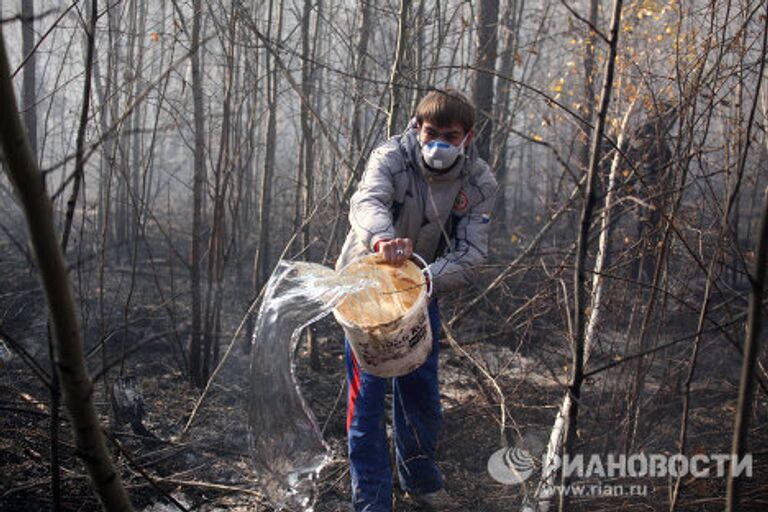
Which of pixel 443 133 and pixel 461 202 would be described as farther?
pixel 461 202

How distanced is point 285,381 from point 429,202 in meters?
0.91

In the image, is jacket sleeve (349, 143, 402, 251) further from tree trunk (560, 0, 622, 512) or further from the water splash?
tree trunk (560, 0, 622, 512)

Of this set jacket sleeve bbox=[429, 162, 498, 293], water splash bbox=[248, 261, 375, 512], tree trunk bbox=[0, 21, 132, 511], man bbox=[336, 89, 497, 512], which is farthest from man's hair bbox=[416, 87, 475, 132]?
tree trunk bbox=[0, 21, 132, 511]

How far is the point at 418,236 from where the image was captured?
9.41 ft

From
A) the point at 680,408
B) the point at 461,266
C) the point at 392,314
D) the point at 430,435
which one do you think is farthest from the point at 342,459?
the point at 680,408

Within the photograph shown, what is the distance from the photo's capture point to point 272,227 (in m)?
9.21

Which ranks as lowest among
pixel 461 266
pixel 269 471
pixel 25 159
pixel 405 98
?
pixel 269 471

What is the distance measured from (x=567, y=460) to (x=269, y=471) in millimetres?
1416

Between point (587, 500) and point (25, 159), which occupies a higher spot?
point (25, 159)

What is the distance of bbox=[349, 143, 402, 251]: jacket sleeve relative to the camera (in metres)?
2.57

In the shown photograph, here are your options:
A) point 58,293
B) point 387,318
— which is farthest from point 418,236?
point 58,293

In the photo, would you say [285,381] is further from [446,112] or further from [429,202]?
[446,112]

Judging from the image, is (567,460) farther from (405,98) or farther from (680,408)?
(405,98)

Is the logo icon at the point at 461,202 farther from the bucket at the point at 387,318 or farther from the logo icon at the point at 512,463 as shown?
the logo icon at the point at 512,463
